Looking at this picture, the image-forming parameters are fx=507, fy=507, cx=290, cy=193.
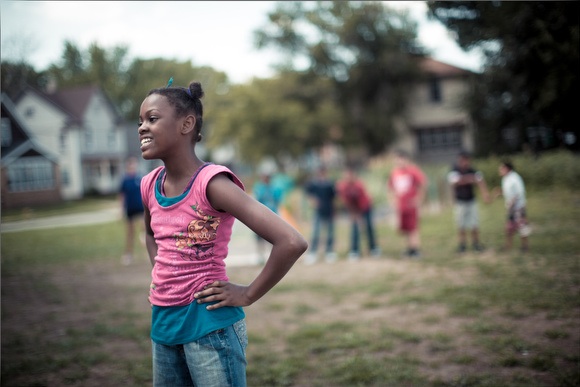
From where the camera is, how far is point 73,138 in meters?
8.95

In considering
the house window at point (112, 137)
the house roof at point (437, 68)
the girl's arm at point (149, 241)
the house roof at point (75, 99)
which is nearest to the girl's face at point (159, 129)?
the girl's arm at point (149, 241)

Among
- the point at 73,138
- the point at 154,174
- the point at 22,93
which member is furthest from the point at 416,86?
the point at 154,174

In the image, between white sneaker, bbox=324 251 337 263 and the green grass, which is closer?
the green grass

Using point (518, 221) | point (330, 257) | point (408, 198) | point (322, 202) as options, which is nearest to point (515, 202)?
point (518, 221)

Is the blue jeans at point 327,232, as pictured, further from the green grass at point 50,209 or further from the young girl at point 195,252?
the young girl at point 195,252

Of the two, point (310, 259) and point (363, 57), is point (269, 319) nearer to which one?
point (310, 259)

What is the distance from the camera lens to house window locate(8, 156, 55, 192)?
6363 millimetres

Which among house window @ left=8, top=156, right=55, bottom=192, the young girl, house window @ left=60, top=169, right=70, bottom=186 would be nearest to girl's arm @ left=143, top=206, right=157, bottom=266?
the young girl

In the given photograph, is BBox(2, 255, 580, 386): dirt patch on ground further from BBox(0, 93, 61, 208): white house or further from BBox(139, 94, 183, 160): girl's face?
BBox(139, 94, 183, 160): girl's face

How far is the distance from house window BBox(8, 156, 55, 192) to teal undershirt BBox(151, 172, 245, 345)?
16.5 ft

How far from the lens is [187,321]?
82.4 inches

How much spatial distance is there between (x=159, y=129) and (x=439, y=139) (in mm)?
35990

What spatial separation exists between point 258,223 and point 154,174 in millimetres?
642

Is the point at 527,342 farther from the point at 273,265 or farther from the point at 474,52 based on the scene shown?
the point at 273,265
